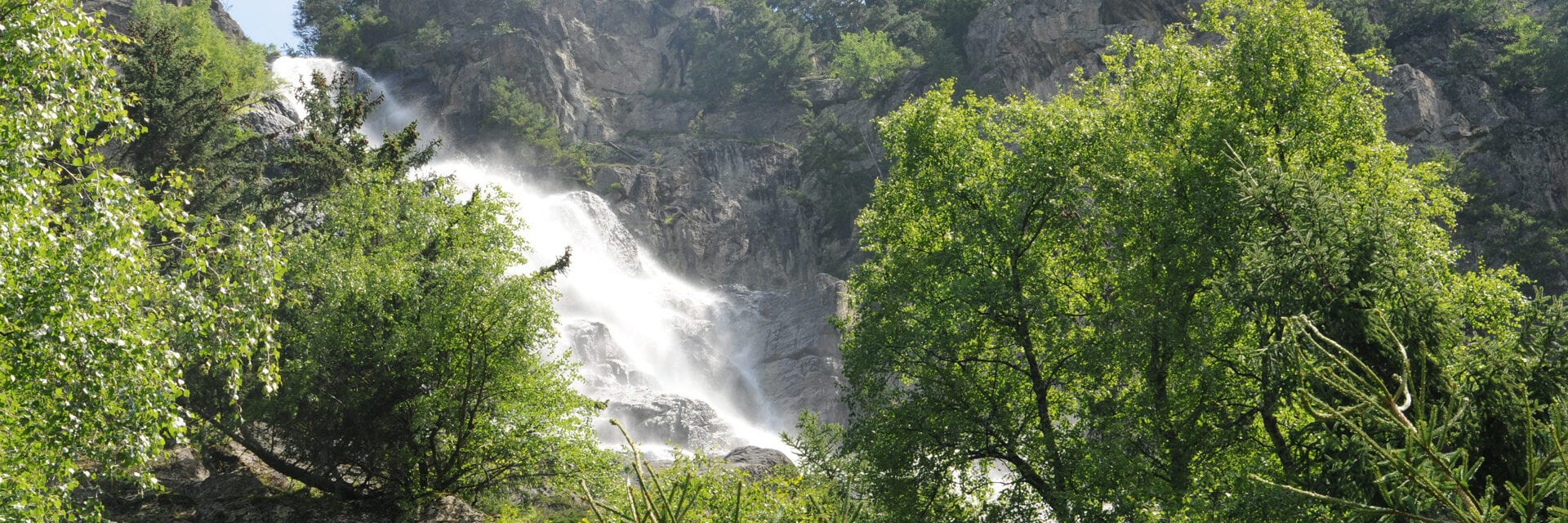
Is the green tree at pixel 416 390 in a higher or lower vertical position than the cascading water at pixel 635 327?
lower

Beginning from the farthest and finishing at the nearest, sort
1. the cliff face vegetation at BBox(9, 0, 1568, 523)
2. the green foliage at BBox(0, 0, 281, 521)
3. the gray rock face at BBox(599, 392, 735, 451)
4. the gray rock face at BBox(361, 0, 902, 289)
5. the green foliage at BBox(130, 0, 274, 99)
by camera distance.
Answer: the gray rock face at BBox(361, 0, 902, 289), the green foliage at BBox(130, 0, 274, 99), the gray rock face at BBox(599, 392, 735, 451), the green foliage at BBox(0, 0, 281, 521), the cliff face vegetation at BBox(9, 0, 1568, 523)

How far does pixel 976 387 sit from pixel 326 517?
10.9 meters

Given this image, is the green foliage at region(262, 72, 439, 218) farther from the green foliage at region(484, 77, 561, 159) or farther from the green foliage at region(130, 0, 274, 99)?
the green foliage at region(484, 77, 561, 159)

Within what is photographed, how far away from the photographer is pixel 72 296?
805 centimetres

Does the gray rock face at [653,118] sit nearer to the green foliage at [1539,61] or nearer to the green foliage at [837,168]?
the green foliage at [837,168]

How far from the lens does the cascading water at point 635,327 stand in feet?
146

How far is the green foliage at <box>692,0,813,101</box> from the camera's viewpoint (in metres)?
79.2

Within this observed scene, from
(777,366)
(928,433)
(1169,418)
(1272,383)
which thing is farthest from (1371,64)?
(777,366)

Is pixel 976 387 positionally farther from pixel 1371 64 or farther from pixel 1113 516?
pixel 1371 64

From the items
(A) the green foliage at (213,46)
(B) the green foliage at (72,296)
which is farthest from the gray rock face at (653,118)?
(B) the green foliage at (72,296)

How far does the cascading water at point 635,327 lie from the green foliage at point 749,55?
20.2m

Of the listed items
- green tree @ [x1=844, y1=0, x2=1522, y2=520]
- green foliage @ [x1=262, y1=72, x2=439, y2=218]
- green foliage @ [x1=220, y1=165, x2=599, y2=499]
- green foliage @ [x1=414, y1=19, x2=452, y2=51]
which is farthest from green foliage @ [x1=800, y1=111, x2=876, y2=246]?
green foliage @ [x1=220, y1=165, x2=599, y2=499]

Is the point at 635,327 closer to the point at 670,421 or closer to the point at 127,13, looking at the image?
the point at 670,421

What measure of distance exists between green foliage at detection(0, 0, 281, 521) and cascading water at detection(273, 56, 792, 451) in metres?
31.0
